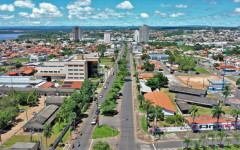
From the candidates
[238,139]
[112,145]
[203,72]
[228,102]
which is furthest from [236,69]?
[112,145]

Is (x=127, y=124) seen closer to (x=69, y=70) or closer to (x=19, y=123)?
(x=19, y=123)

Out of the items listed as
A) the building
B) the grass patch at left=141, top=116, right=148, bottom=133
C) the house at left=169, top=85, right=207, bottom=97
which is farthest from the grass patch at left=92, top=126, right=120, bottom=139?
the building

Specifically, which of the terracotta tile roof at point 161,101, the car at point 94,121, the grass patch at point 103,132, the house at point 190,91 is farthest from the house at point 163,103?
the car at point 94,121

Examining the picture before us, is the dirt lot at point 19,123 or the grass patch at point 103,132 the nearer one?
the grass patch at point 103,132

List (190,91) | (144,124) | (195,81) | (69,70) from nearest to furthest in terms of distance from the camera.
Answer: (144,124) → (190,91) → (69,70) → (195,81)

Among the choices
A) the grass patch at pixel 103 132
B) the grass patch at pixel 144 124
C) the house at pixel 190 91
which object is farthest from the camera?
the house at pixel 190 91

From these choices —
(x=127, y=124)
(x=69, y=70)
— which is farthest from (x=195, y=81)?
(x=69, y=70)

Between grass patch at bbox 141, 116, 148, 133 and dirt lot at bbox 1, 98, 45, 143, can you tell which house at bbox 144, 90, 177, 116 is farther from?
dirt lot at bbox 1, 98, 45, 143

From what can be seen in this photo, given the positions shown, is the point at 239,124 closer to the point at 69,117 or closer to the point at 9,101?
the point at 69,117

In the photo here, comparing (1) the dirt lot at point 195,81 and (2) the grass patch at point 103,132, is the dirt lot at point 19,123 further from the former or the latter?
(1) the dirt lot at point 195,81
